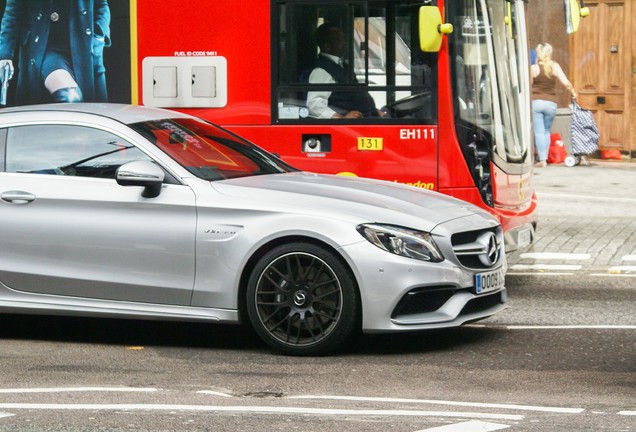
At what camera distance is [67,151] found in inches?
341

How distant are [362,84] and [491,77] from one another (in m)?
1.08

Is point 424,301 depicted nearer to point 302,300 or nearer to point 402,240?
point 402,240

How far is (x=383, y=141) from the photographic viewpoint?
425 inches

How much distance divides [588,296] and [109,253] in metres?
4.02

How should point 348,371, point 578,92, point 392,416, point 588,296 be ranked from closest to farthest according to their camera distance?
point 392,416 → point 348,371 → point 588,296 → point 578,92

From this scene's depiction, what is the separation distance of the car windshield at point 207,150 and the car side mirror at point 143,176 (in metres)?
0.26

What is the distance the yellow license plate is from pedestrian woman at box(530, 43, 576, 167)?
1044 centimetres

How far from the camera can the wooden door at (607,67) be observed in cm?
2239


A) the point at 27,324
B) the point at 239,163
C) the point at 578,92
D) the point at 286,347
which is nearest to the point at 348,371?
the point at 286,347

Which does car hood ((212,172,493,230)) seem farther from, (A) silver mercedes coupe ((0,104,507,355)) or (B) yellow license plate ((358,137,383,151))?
(B) yellow license plate ((358,137,383,151))

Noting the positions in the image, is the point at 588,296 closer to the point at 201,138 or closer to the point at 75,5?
the point at 201,138

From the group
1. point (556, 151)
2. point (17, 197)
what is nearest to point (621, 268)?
point (17, 197)

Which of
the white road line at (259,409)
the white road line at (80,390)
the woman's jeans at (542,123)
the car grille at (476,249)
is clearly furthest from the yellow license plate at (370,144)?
the woman's jeans at (542,123)

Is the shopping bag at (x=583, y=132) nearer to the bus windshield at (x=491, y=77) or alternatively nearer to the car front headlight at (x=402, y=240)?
the bus windshield at (x=491, y=77)
